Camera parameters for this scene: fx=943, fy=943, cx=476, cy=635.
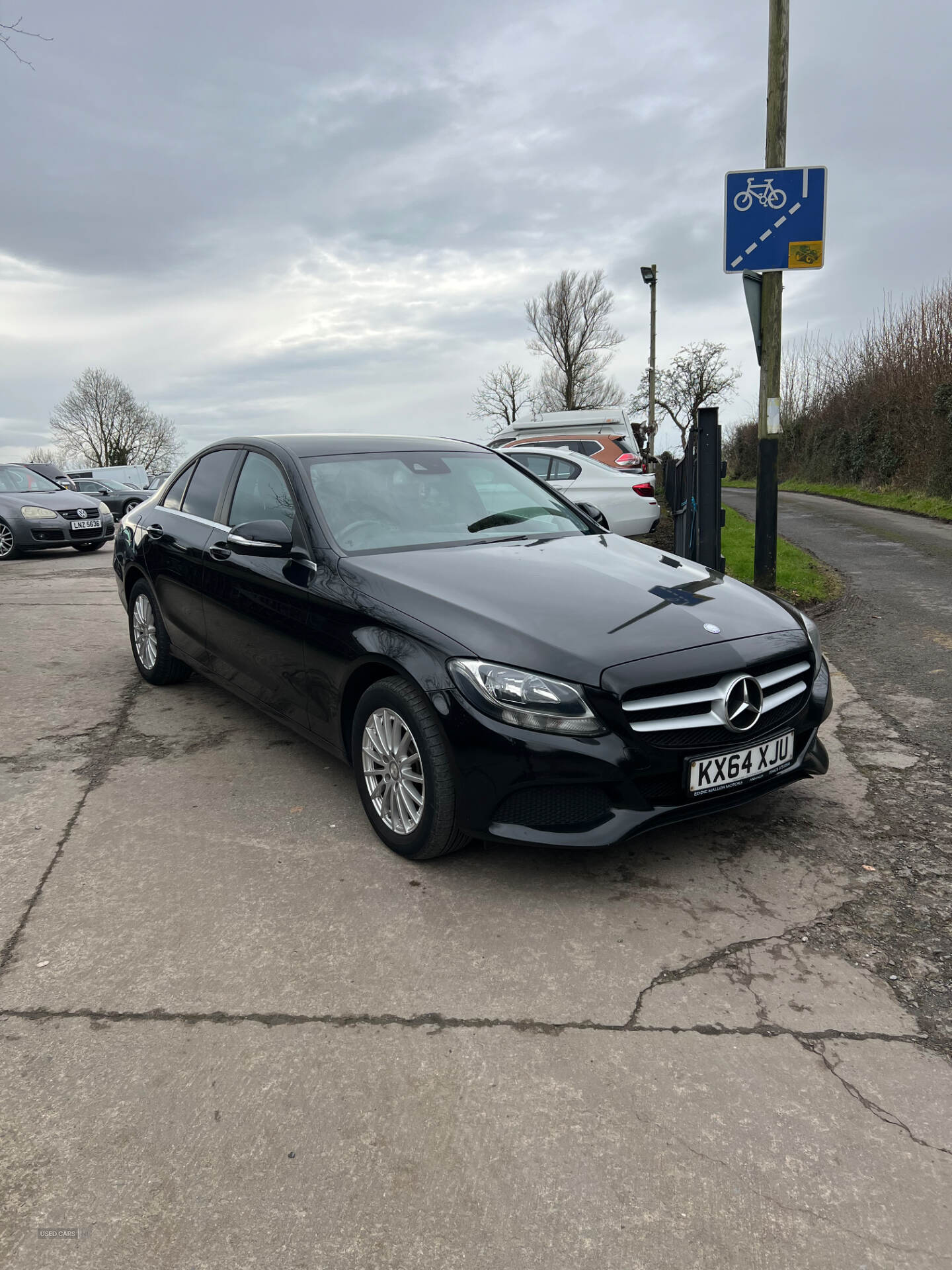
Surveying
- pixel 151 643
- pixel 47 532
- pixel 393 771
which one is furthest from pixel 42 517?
pixel 393 771

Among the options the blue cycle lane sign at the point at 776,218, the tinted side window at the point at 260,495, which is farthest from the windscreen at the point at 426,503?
the blue cycle lane sign at the point at 776,218

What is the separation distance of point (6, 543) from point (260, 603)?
12.7 m

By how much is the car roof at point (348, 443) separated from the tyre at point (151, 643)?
124 cm

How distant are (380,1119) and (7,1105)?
877mm

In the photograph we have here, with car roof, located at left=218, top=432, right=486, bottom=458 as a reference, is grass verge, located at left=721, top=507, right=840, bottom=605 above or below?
below

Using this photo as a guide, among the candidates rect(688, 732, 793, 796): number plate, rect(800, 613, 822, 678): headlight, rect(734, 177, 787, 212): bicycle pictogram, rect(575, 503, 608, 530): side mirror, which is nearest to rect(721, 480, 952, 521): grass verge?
rect(734, 177, 787, 212): bicycle pictogram

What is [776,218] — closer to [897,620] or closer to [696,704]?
[897,620]

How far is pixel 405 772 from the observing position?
3334 mm

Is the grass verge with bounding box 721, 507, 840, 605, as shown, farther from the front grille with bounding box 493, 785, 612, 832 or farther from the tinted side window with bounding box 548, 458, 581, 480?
the front grille with bounding box 493, 785, 612, 832

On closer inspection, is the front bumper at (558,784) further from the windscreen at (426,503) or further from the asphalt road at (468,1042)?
the windscreen at (426,503)

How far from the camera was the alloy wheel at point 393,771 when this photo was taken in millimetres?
3312

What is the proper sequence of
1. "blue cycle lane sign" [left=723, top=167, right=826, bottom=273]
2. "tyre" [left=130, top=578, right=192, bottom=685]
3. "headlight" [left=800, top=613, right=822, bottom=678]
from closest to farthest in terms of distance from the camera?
"headlight" [left=800, top=613, right=822, bottom=678]
"tyre" [left=130, top=578, right=192, bottom=685]
"blue cycle lane sign" [left=723, top=167, right=826, bottom=273]

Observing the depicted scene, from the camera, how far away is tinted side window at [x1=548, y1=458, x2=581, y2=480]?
1272cm

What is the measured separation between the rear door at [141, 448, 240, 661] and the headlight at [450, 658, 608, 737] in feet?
7.58
